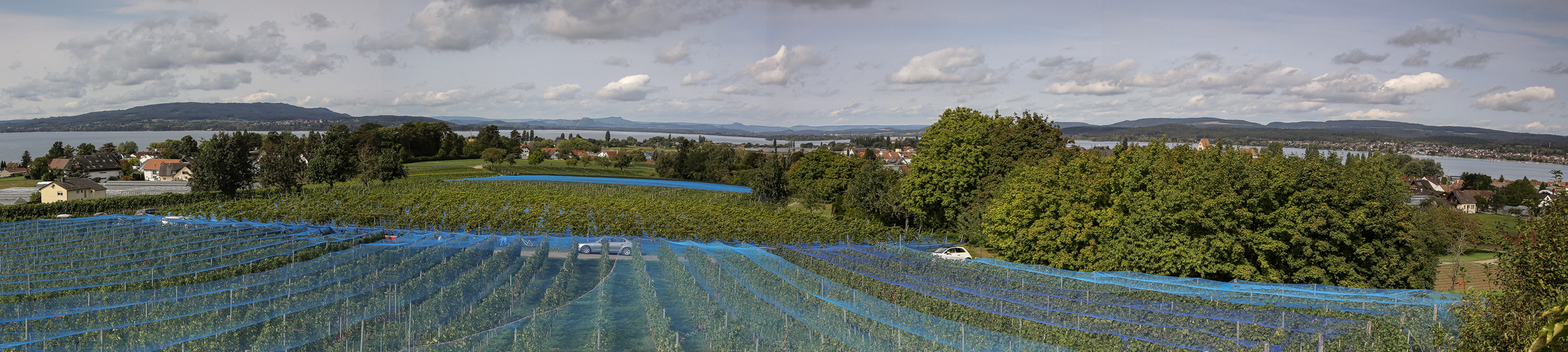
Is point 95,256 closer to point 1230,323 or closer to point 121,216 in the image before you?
point 121,216

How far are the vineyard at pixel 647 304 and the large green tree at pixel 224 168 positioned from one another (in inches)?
904

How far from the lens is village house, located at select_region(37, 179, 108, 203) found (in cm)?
4738

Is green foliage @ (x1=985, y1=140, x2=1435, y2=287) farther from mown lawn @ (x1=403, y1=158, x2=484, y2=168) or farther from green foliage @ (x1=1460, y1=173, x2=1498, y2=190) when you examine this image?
mown lawn @ (x1=403, y1=158, x2=484, y2=168)

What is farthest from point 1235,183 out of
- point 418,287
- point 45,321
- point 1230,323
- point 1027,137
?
point 45,321

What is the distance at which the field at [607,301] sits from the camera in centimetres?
1233

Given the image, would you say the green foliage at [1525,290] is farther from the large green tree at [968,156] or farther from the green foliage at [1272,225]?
the large green tree at [968,156]

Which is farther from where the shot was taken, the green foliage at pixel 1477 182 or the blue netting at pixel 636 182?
the green foliage at pixel 1477 182

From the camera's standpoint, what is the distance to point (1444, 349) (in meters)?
A: 10.5

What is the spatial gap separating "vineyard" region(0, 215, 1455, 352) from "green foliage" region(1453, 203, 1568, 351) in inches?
99.0

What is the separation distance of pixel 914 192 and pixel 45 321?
29.3 meters

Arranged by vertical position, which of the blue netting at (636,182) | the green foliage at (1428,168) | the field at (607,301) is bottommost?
the blue netting at (636,182)

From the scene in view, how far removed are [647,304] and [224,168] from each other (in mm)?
42064

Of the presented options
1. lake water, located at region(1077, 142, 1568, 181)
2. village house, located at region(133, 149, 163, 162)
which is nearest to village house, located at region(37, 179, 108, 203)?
village house, located at region(133, 149, 163, 162)

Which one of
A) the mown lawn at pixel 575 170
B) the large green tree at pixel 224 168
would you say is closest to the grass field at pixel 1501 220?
the mown lawn at pixel 575 170
